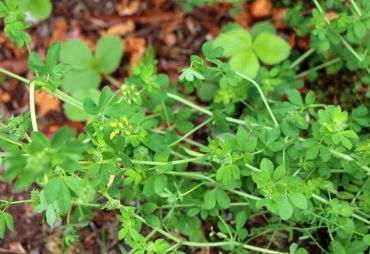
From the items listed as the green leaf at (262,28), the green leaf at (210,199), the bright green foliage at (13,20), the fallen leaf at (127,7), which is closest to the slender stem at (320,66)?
the green leaf at (262,28)

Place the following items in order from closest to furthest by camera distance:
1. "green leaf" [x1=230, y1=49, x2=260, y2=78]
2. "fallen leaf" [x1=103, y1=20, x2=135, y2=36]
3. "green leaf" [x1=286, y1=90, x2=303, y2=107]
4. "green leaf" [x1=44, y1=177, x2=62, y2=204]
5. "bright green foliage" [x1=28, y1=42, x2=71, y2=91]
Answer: "green leaf" [x1=44, y1=177, x2=62, y2=204], "bright green foliage" [x1=28, y1=42, x2=71, y2=91], "green leaf" [x1=286, y1=90, x2=303, y2=107], "green leaf" [x1=230, y1=49, x2=260, y2=78], "fallen leaf" [x1=103, y1=20, x2=135, y2=36]

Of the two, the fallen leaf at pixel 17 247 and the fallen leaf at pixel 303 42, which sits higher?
the fallen leaf at pixel 303 42

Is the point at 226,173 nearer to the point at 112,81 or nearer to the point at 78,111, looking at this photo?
the point at 78,111

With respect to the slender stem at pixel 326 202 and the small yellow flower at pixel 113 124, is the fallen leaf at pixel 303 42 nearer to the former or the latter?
the slender stem at pixel 326 202

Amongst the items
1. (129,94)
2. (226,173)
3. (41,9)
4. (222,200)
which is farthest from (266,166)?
(41,9)

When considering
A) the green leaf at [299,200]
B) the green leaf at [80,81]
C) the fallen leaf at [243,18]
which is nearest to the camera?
the green leaf at [299,200]

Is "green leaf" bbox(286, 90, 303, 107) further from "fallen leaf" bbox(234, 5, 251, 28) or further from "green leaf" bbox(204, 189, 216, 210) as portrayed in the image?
"fallen leaf" bbox(234, 5, 251, 28)

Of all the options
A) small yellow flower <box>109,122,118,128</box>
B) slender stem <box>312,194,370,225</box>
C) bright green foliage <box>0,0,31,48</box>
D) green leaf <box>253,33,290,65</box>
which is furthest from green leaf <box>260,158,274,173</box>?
bright green foliage <box>0,0,31,48</box>
